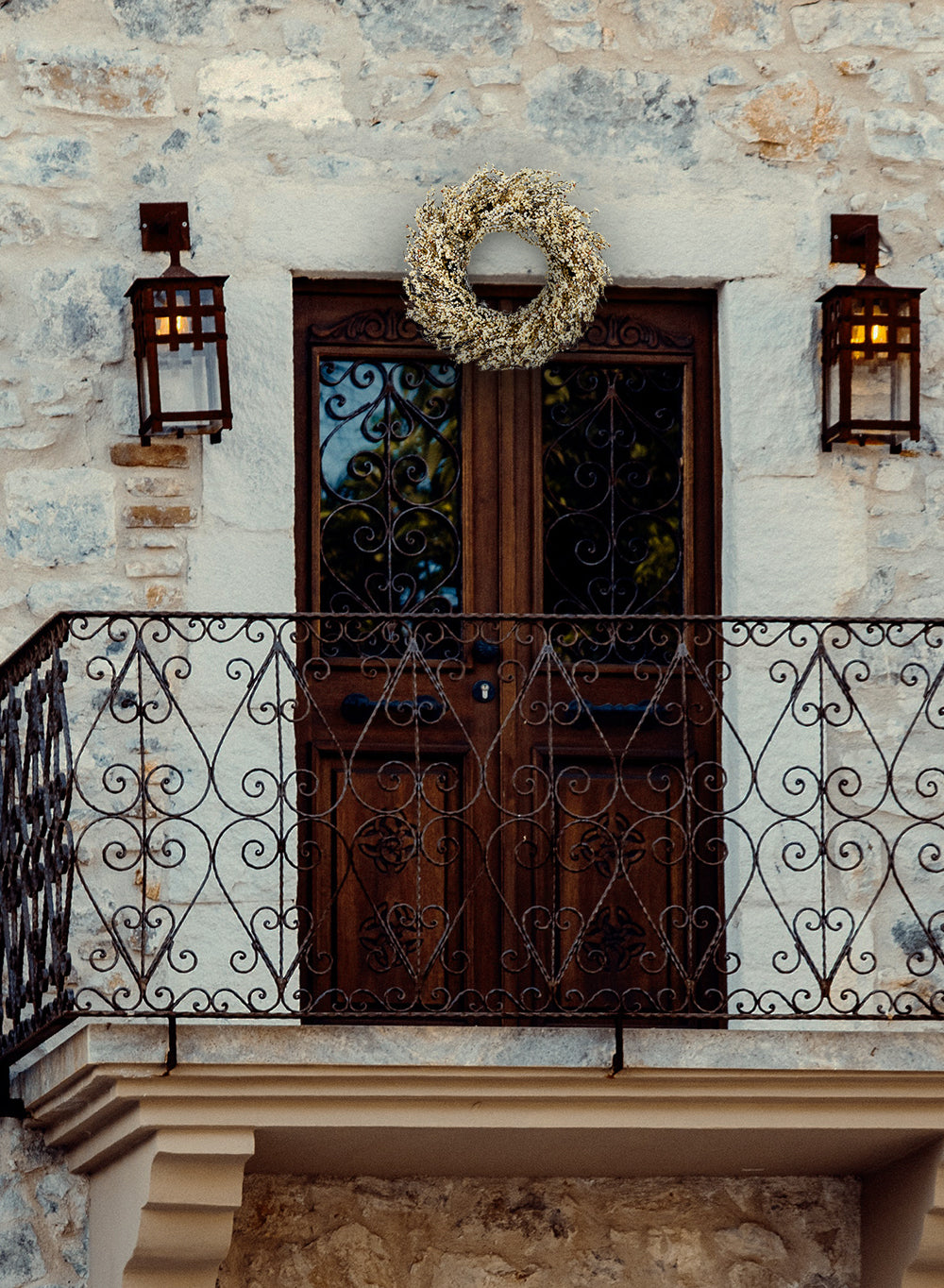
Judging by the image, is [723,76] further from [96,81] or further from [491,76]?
[96,81]

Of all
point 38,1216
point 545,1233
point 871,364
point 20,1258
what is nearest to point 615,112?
point 871,364

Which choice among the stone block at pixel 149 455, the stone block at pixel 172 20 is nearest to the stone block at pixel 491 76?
the stone block at pixel 172 20

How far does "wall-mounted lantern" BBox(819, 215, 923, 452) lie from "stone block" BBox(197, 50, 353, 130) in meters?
1.62

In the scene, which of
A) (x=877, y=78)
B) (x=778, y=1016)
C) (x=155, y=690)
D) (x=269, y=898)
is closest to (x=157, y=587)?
(x=155, y=690)

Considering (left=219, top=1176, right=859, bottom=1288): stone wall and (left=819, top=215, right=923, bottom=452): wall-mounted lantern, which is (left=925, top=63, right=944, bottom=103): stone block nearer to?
(left=819, top=215, right=923, bottom=452): wall-mounted lantern

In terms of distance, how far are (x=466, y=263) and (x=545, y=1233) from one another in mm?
2862

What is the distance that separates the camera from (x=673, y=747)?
23.4ft

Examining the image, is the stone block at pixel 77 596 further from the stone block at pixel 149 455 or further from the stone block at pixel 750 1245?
the stone block at pixel 750 1245

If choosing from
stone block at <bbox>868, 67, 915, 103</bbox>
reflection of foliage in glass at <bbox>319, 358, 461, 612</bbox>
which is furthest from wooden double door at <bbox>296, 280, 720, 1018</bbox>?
stone block at <bbox>868, 67, 915, 103</bbox>

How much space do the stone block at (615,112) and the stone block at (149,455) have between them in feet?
4.93

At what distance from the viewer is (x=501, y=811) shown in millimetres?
6523

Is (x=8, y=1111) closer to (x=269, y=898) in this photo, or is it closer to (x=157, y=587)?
(x=269, y=898)

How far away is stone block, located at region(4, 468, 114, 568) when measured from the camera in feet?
22.6

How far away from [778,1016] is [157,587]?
223 centimetres
